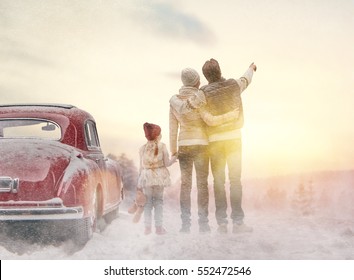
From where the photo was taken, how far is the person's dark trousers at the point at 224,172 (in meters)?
6.93

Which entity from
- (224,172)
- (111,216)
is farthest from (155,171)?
(111,216)

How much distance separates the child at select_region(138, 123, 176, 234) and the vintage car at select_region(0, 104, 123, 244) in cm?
59

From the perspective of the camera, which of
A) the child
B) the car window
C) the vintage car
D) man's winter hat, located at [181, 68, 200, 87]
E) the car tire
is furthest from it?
the car tire

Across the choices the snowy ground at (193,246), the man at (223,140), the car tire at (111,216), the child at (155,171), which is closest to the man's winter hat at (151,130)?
the child at (155,171)

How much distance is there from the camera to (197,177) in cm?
705

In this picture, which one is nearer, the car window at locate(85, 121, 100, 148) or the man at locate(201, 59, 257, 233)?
the man at locate(201, 59, 257, 233)

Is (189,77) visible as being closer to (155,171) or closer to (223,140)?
(223,140)

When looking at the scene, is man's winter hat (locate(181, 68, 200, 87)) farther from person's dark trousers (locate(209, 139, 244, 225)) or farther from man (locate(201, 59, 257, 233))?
person's dark trousers (locate(209, 139, 244, 225))

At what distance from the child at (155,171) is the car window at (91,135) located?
0.71 meters

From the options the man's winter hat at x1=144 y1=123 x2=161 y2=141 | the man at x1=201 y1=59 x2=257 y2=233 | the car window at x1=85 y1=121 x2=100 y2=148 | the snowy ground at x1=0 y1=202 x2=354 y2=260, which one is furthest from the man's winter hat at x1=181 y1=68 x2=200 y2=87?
the snowy ground at x1=0 y1=202 x2=354 y2=260

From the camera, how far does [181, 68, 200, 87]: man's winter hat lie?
6.92m

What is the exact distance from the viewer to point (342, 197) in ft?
28.4
